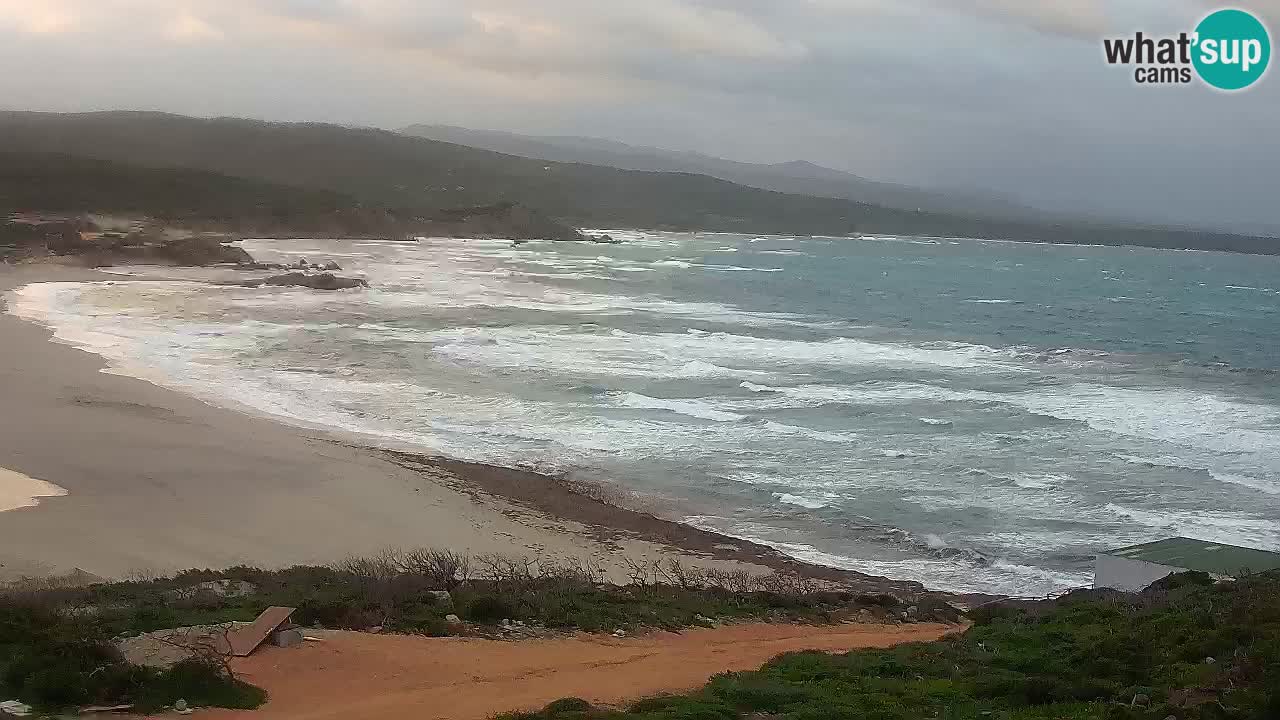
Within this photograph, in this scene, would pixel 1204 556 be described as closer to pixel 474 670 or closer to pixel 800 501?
pixel 800 501

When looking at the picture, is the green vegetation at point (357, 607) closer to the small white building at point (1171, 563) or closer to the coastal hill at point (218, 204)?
the small white building at point (1171, 563)

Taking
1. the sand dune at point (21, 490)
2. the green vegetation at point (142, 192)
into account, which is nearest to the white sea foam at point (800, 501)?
the sand dune at point (21, 490)

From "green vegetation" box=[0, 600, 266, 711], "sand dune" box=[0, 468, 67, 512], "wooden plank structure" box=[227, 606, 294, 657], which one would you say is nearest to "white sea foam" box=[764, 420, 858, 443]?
"sand dune" box=[0, 468, 67, 512]

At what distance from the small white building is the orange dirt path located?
4.67 metres

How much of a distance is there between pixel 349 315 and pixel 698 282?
98.9ft

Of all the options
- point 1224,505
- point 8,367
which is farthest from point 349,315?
point 1224,505

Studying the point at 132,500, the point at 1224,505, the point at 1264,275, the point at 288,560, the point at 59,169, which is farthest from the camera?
the point at 1264,275

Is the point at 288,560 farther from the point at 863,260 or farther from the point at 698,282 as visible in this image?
the point at 863,260

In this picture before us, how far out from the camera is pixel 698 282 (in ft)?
219

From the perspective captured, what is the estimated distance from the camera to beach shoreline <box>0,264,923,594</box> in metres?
14.2

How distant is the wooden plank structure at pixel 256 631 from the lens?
349 inches

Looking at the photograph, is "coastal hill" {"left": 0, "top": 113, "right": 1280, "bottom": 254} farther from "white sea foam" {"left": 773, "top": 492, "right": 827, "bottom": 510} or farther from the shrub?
the shrub

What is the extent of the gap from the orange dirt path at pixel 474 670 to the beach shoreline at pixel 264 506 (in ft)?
12.9

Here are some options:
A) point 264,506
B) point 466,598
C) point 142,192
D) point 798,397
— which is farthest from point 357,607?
point 142,192
